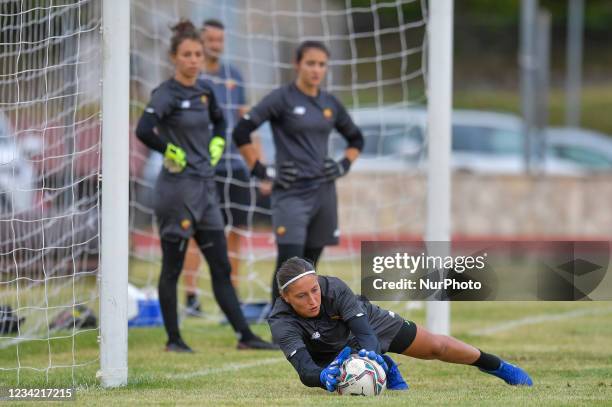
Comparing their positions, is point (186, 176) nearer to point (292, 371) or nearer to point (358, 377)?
point (292, 371)

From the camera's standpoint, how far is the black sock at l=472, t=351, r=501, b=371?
279 inches

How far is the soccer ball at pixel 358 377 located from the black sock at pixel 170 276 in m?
2.66

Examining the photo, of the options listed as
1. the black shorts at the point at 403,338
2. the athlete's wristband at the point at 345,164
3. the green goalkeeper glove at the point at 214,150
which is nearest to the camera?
the black shorts at the point at 403,338

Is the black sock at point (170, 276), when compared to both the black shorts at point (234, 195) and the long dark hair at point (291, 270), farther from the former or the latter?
the long dark hair at point (291, 270)

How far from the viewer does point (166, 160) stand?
8.70 meters

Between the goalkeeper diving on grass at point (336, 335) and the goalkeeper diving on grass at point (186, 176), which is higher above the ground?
the goalkeeper diving on grass at point (186, 176)

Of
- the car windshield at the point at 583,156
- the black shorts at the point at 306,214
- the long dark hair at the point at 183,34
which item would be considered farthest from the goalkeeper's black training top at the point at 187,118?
the car windshield at the point at 583,156

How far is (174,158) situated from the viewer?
8.55 metres

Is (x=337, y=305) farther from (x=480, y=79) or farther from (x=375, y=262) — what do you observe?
(x=480, y=79)

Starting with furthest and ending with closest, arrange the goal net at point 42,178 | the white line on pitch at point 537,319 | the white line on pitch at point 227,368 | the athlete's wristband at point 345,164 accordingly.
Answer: the white line on pitch at point 537,319
the athlete's wristband at point 345,164
the goal net at point 42,178
the white line on pitch at point 227,368

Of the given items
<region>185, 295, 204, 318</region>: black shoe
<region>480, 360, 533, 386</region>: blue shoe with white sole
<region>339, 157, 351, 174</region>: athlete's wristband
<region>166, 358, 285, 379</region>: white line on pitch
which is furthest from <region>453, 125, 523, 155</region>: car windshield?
<region>480, 360, 533, 386</region>: blue shoe with white sole

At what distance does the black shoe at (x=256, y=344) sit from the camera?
29.6ft

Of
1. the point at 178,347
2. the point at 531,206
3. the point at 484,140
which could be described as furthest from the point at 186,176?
the point at 484,140

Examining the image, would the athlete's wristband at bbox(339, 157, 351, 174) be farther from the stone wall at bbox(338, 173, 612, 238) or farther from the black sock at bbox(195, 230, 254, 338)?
the stone wall at bbox(338, 173, 612, 238)
